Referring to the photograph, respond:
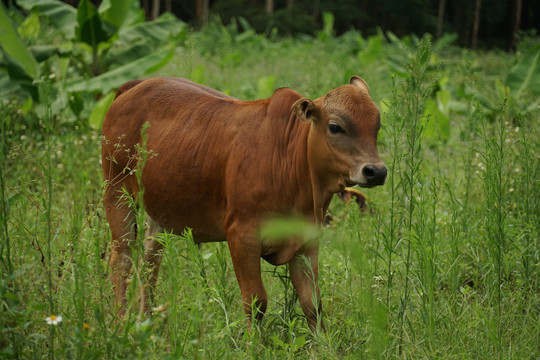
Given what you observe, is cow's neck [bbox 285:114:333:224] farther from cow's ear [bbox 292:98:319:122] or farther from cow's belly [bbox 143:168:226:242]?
cow's belly [bbox 143:168:226:242]

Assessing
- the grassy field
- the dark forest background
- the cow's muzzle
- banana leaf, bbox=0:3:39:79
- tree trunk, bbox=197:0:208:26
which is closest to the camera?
the grassy field

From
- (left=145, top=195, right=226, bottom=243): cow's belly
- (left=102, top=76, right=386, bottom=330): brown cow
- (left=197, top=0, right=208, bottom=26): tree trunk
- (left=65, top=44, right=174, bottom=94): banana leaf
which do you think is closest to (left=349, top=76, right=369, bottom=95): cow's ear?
(left=102, top=76, right=386, bottom=330): brown cow

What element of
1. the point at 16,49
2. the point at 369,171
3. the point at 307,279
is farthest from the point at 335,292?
the point at 16,49

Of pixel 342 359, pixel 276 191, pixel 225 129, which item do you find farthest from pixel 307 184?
pixel 342 359

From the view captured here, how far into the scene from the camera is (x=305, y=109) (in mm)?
2869

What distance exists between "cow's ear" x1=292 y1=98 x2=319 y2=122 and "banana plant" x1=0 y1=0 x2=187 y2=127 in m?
3.92

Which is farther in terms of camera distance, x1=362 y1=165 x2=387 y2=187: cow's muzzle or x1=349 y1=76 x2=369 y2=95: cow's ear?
x1=349 y1=76 x2=369 y2=95: cow's ear

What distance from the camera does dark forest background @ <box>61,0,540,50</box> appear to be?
92.7ft

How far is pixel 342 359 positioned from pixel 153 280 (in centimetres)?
132

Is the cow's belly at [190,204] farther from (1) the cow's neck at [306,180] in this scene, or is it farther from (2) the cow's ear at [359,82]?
(2) the cow's ear at [359,82]

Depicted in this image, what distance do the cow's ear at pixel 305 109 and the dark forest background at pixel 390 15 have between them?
80.4ft

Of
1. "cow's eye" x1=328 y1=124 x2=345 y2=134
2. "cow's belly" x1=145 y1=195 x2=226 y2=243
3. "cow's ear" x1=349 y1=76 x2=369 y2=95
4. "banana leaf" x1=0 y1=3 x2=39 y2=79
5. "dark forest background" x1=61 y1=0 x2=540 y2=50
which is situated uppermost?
"cow's ear" x1=349 y1=76 x2=369 y2=95

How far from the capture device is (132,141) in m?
3.57

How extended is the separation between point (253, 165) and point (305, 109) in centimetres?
39
